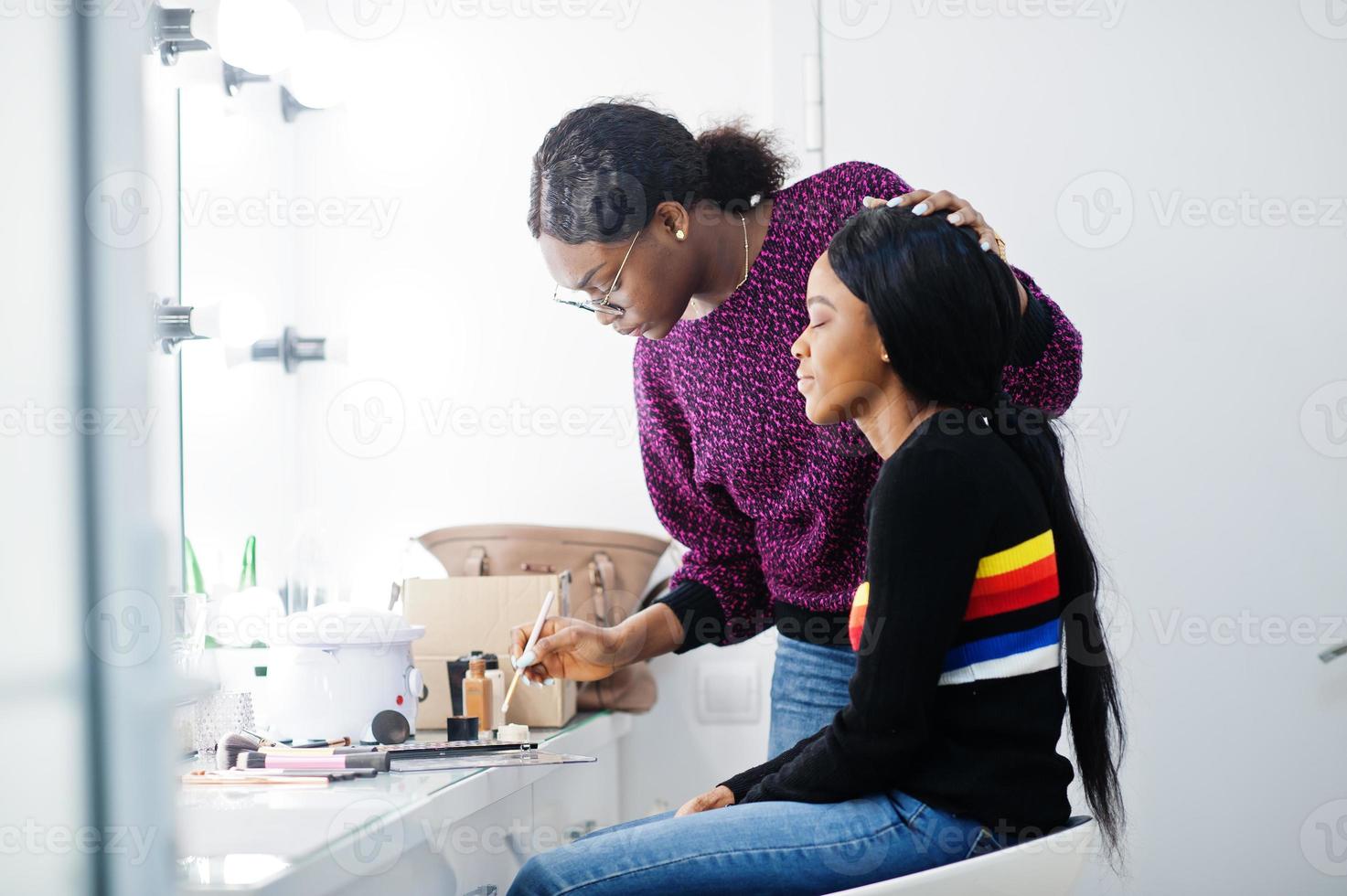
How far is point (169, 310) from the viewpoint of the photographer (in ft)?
4.93

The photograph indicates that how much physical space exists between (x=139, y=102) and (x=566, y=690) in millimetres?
1334

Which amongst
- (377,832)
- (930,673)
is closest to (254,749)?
(377,832)

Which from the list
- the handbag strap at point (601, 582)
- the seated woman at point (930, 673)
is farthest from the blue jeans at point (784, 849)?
the handbag strap at point (601, 582)

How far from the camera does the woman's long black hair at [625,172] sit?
4.22 ft

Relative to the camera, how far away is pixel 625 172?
130cm

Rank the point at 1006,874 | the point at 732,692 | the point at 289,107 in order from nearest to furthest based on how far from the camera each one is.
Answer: the point at 1006,874 → the point at 732,692 → the point at 289,107

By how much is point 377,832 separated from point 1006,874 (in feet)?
1.80

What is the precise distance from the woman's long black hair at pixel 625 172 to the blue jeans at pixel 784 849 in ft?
2.12

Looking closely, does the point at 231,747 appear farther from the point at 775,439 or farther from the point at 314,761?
the point at 775,439

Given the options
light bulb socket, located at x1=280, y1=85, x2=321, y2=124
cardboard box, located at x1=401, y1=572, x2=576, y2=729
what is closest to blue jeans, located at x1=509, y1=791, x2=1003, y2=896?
cardboard box, located at x1=401, y1=572, x2=576, y2=729

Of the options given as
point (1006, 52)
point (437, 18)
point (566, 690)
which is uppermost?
point (437, 18)

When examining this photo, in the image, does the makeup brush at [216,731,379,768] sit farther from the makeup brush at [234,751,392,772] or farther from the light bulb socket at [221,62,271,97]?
the light bulb socket at [221,62,271,97]

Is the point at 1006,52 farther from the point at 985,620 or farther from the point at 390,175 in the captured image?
the point at 985,620

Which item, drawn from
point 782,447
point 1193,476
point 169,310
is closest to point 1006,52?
point 1193,476
